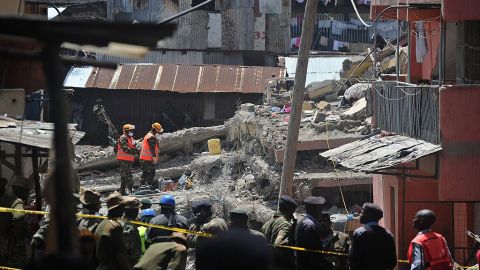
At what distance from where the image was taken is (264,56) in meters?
39.9

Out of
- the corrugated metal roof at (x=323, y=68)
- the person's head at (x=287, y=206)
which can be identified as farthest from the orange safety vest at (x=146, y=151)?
the person's head at (x=287, y=206)

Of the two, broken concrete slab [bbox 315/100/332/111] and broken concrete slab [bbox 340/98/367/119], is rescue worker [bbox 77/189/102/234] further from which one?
broken concrete slab [bbox 315/100/332/111]

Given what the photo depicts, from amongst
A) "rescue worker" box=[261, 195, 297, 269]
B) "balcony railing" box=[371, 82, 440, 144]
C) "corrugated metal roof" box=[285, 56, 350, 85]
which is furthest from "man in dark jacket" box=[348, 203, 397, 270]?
"corrugated metal roof" box=[285, 56, 350, 85]

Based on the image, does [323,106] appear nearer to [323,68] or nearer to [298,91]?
[323,68]

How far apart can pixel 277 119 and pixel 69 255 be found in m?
20.3

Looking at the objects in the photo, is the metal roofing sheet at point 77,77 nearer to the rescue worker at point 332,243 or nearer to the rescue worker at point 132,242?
the rescue worker at point 332,243

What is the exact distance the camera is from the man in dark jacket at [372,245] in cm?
963

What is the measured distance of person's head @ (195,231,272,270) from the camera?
12.9ft

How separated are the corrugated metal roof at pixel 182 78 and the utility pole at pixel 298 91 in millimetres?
18324

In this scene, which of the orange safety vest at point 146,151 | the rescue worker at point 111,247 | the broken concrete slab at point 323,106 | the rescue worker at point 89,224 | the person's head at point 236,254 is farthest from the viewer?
the broken concrete slab at point 323,106

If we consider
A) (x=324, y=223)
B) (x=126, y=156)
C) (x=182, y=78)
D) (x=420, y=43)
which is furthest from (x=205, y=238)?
(x=182, y=78)

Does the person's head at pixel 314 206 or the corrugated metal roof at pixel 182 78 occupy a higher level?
the corrugated metal roof at pixel 182 78

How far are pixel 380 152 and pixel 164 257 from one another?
772 centimetres

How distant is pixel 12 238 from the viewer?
11000 mm
